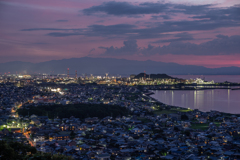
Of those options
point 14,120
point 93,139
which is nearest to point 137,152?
point 93,139

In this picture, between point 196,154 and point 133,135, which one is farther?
point 133,135

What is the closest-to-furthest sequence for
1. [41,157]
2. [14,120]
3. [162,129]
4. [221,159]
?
Result: [41,157] → [221,159] → [162,129] → [14,120]

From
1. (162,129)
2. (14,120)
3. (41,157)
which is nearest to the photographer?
(41,157)

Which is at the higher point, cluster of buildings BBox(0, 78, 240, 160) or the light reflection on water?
cluster of buildings BBox(0, 78, 240, 160)

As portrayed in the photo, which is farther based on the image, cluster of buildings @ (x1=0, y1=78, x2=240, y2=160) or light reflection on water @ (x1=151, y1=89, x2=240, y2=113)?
light reflection on water @ (x1=151, y1=89, x2=240, y2=113)

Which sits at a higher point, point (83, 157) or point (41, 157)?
point (41, 157)

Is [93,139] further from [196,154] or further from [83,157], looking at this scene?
[196,154]

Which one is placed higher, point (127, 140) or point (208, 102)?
point (127, 140)

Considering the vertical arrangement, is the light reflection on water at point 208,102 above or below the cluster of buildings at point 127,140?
below

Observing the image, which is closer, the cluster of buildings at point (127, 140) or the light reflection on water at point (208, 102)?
the cluster of buildings at point (127, 140)

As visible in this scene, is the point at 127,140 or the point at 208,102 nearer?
the point at 127,140
